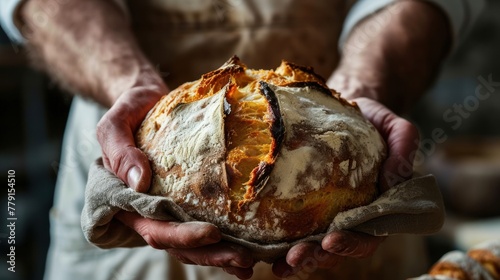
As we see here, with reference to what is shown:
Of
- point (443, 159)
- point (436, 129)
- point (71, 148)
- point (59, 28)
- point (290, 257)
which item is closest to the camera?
point (290, 257)

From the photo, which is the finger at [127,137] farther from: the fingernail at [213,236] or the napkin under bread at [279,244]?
the fingernail at [213,236]

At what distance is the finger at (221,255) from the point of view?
73cm

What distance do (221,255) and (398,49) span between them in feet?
2.34

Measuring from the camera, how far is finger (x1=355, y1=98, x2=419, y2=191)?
0.86 meters

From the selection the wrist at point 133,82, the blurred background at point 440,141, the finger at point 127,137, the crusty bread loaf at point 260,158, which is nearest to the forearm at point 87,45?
the wrist at point 133,82

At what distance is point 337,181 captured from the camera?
2.58 feet

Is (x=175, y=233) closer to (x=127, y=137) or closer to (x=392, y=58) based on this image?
(x=127, y=137)

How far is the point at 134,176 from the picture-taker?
2.59 feet

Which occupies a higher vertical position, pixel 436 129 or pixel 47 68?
pixel 47 68

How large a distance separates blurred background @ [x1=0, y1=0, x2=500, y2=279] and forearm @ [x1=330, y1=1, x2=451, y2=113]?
0.96 m

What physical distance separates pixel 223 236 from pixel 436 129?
115 inches

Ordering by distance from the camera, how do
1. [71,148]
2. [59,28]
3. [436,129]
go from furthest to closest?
[436,129], [71,148], [59,28]

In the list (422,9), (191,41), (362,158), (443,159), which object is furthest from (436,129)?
(362,158)

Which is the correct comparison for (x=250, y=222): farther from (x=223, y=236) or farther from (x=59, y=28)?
(x=59, y=28)
